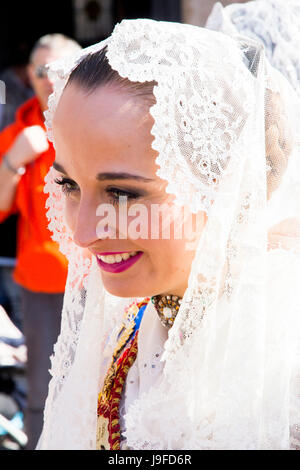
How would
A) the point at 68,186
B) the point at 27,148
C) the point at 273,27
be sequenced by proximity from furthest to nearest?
1. the point at 27,148
2. the point at 273,27
3. the point at 68,186

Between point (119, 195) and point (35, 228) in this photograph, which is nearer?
point (119, 195)

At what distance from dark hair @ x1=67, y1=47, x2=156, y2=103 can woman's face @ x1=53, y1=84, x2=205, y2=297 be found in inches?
0.5

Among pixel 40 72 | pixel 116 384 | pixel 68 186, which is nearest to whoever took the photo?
pixel 68 186

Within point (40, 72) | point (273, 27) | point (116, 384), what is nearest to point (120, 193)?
point (116, 384)

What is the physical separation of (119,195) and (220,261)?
208 mm

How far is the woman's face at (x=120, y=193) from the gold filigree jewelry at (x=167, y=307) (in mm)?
79

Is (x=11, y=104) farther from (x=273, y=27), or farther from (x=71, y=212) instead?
(x=71, y=212)

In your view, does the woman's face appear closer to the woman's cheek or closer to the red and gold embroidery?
the woman's cheek

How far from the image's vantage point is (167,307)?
4.12ft

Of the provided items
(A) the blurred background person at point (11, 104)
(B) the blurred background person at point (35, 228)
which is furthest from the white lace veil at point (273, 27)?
(A) the blurred background person at point (11, 104)

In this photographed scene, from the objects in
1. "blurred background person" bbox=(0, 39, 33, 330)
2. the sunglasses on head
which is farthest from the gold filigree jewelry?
"blurred background person" bbox=(0, 39, 33, 330)

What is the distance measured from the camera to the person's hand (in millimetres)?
2732

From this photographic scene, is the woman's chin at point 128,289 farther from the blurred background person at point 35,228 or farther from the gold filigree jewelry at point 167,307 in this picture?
the blurred background person at point 35,228
